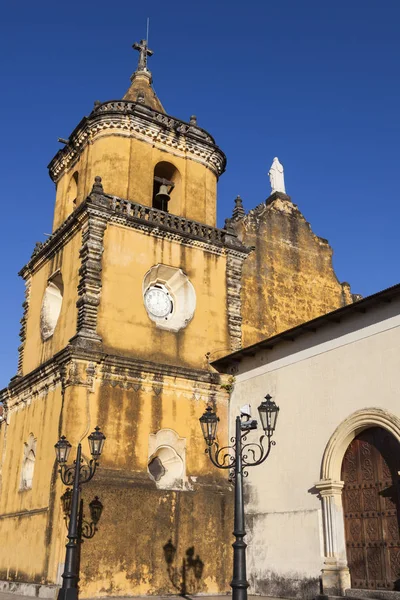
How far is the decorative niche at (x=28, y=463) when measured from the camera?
61.2ft

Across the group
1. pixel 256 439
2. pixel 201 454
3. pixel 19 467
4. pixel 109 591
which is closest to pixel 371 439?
pixel 256 439

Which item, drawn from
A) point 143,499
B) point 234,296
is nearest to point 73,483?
point 143,499

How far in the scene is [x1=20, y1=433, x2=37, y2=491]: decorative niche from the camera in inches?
734

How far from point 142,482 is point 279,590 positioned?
4185 mm

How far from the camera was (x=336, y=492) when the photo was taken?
14664mm

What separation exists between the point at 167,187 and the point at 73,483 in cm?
1050

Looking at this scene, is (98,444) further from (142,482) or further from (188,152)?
(188,152)

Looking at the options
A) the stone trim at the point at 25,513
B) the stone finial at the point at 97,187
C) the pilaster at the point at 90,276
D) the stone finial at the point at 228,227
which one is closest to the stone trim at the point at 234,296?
the stone finial at the point at 228,227

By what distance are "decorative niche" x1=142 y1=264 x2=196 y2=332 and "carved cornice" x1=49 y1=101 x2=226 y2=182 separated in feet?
14.0

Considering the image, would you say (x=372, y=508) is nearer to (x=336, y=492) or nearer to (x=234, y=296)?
(x=336, y=492)

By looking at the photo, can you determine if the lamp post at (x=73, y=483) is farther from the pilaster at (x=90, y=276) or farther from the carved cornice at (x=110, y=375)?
the pilaster at (x=90, y=276)

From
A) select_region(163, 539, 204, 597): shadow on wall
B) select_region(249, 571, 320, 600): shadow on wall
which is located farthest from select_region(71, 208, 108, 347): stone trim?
select_region(249, 571, 320, 600): shadow on wall

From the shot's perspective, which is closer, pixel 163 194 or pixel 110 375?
pixel 110 375

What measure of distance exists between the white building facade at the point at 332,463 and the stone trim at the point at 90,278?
14.7 feet
